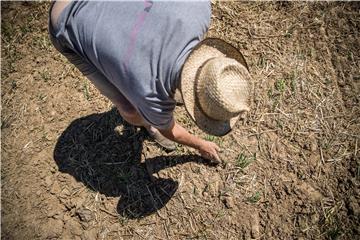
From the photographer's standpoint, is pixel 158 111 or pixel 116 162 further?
pixel 116 162

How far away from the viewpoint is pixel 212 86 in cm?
141

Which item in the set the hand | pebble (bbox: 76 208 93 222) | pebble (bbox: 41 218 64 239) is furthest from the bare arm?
pebble (bbox: 41 218 64 239)

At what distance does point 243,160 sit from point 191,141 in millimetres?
449

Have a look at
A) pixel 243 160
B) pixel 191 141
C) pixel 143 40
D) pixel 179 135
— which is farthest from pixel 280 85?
pixel 143 40

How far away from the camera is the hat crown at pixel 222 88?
1.41m

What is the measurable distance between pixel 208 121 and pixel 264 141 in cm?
90

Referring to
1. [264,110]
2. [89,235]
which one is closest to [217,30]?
[264,110]

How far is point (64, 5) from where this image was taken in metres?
1.56

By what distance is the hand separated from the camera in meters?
2.21

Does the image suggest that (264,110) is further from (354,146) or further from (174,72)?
(174,72)

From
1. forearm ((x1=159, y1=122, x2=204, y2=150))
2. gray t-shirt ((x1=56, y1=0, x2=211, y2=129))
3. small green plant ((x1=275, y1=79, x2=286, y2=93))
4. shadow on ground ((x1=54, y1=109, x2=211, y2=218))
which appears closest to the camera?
gray t-shirt ((x1=56, y1=0, x2=211, y2=129))

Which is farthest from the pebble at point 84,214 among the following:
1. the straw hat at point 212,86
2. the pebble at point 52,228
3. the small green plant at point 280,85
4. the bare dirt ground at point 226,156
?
the small green plant at point 280,85

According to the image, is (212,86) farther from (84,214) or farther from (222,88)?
(84,214)

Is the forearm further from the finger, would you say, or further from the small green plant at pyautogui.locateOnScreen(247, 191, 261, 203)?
the small green plant at pyautogui.locateOnScreen(247, 191, 261, 203)
